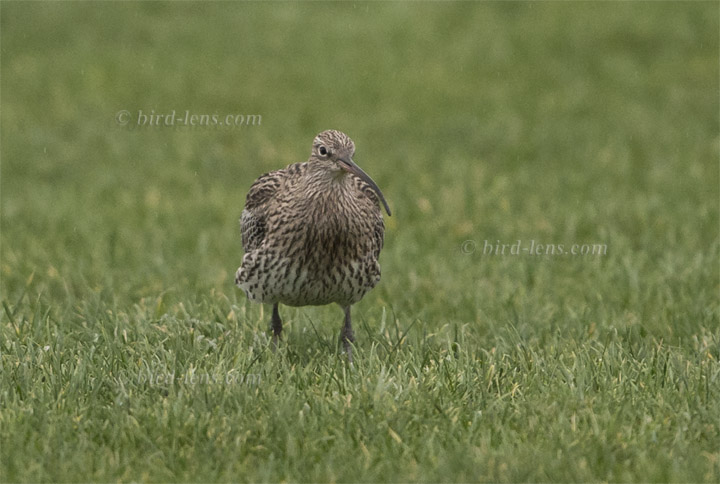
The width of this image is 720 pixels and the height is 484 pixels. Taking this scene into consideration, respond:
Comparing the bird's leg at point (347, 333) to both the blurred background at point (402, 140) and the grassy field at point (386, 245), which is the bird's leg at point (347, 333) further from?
the blurred background at point (402, 140)

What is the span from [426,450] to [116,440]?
1450 millimetres

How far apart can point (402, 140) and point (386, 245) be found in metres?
3.56

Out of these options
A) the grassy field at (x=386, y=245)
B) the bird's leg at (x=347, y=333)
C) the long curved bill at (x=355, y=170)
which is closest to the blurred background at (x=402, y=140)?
the grassy field at (x=386, y=245)

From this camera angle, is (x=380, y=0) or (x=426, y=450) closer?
(x=426, y=450)

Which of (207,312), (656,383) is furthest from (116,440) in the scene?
(656,383)

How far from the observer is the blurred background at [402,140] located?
28.0 ft

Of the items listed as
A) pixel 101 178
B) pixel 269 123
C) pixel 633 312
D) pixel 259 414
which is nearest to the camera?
pixel 259 414

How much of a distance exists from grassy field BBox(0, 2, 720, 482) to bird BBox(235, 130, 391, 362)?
384 mm

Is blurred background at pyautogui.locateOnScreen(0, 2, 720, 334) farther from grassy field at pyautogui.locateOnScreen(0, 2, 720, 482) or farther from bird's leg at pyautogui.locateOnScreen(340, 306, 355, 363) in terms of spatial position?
bird's leg at pyautogui.locateOnScreen(340, 306, 355, 363)

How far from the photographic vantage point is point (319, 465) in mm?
4824

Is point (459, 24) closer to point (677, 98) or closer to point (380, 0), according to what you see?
point (380, 0)

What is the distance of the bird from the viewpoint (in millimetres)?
6176

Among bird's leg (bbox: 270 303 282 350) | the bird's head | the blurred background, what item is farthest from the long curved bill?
the blurred background

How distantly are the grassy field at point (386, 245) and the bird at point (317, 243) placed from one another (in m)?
0.38
